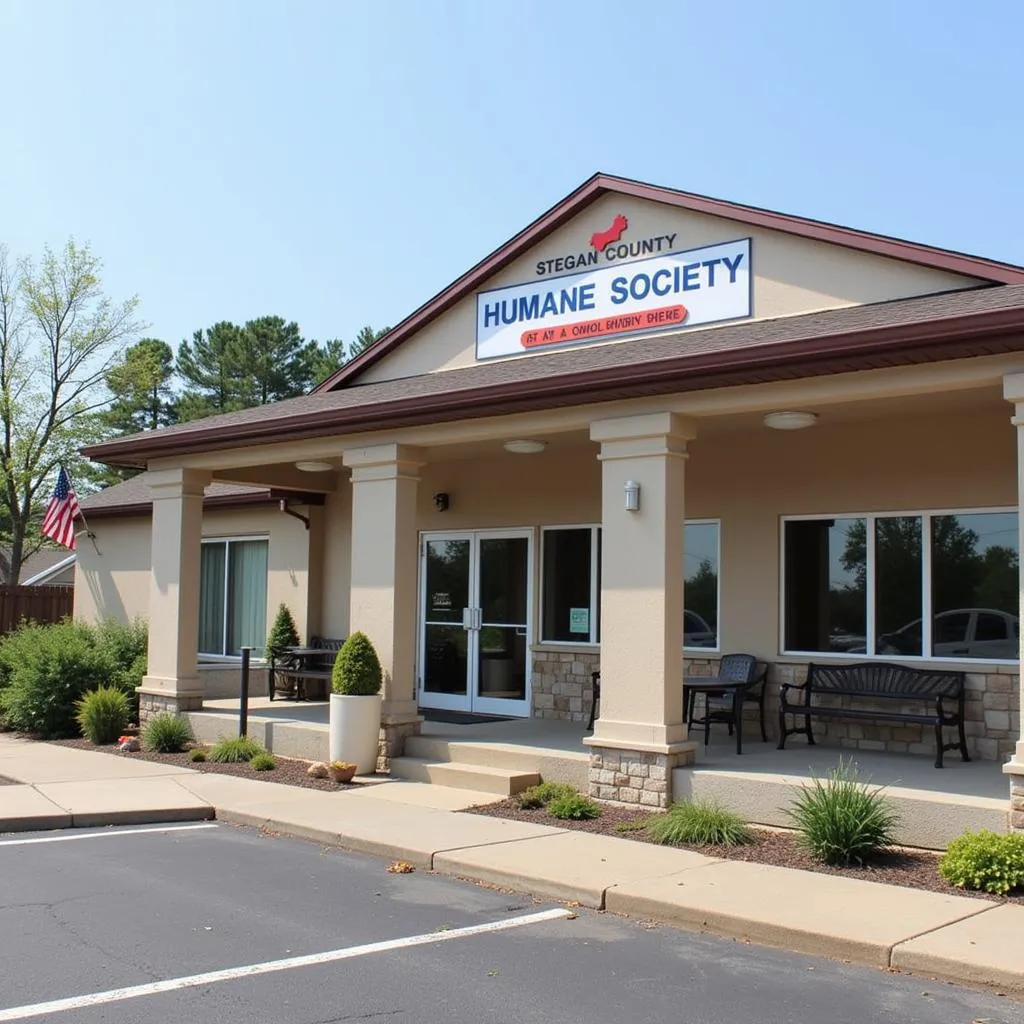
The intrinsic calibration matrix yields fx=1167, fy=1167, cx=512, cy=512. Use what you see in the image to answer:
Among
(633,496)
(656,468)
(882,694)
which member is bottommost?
(882,694)

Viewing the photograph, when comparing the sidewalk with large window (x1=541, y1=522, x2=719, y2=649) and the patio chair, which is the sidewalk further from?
large window (x1=541, y1=522, x2=719, y2=649)

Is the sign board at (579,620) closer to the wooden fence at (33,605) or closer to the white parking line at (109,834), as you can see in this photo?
the white parking line at (109,834)

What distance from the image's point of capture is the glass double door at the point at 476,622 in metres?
14.6

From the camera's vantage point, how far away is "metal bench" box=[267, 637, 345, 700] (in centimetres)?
1702

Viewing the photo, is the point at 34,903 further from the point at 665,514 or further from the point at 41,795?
the point at 665,514

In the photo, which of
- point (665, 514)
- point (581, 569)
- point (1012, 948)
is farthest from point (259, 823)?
point (1012, 948)

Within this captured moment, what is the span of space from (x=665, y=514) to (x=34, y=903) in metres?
5.69

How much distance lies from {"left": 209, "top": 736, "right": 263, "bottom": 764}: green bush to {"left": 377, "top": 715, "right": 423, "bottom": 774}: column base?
171 centimetres

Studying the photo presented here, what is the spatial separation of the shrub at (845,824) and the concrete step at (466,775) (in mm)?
3206

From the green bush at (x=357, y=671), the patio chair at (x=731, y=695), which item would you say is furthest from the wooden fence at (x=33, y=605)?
the patio chair at (x=731, y=695)

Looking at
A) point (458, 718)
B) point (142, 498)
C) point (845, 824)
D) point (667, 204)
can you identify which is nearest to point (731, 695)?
point (845, 824)

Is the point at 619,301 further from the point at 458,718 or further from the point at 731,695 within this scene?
the point at 458,718

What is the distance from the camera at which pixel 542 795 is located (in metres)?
10.4

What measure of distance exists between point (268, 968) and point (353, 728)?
5.98 metres
